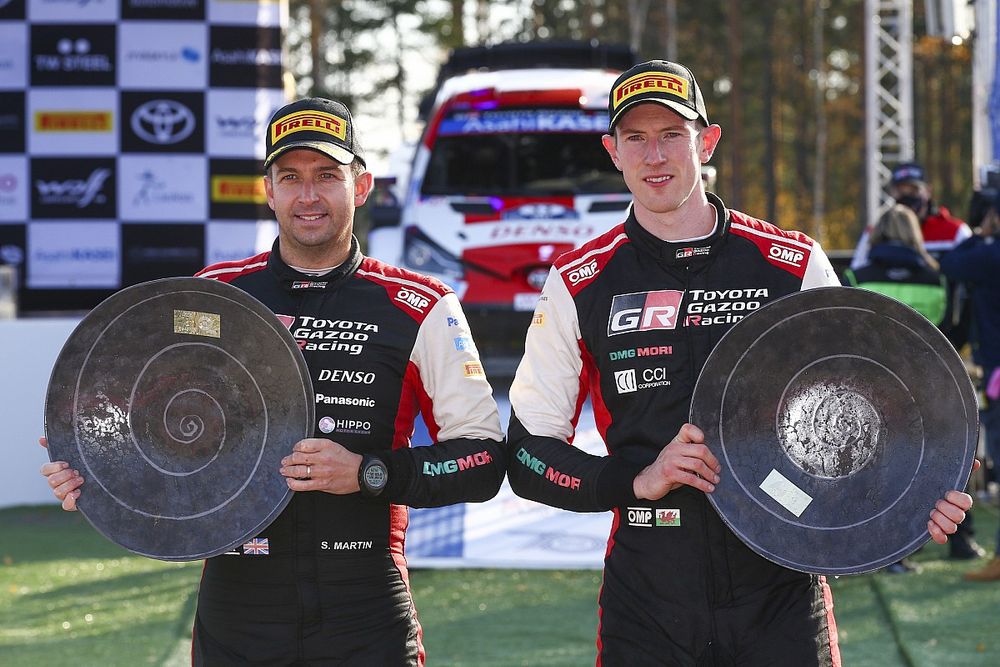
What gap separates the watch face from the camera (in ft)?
10.0

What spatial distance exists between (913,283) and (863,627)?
212 cm

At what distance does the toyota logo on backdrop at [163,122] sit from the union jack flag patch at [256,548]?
7.96 metres

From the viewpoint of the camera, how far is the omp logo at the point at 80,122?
10.6 m

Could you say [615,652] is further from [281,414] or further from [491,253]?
[491,253]

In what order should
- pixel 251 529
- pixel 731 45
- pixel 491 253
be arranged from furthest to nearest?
1. pixel 731 45
2. pixel 491 253
3. pixel 251 529

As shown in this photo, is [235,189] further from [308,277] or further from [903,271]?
[308,277]

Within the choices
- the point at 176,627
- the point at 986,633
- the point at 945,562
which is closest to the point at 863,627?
the point at 986,633

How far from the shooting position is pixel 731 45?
3272 cm

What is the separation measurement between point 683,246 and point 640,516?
0.65 m

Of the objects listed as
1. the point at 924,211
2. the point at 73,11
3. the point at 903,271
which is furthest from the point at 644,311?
the point at 73,11

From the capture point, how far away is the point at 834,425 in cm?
294

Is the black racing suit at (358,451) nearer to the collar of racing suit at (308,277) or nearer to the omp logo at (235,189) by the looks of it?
the collar of racing suit at (308,277)

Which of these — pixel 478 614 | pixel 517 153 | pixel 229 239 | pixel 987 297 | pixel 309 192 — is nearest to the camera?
pixel 309 192

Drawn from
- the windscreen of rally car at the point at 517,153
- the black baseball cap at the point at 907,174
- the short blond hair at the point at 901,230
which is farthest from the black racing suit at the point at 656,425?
the windscreen of rally car at the point at 517,153
